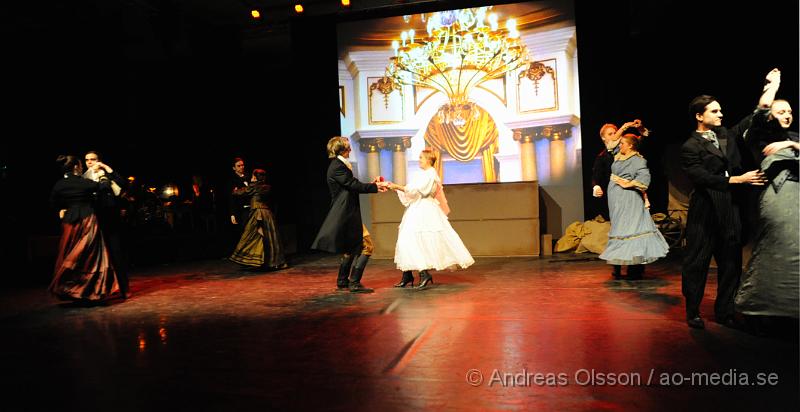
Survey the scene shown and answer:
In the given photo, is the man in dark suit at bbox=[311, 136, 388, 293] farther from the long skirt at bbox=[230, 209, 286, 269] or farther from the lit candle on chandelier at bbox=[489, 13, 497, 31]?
the lit candle on chandelier at bbox=[489, 13, 497, 31]

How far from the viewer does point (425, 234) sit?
512 centimetres

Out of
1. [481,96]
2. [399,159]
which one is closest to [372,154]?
[399,159]

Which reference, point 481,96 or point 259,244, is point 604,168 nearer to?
point 481,96

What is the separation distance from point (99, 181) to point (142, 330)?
1.91m

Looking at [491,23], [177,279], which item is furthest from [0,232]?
[491,23]

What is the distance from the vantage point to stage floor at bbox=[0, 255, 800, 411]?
2.26 metres

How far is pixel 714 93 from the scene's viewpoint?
6926 millimetres

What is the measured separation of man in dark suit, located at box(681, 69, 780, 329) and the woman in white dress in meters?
2.24

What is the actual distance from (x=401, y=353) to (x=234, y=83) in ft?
29.8

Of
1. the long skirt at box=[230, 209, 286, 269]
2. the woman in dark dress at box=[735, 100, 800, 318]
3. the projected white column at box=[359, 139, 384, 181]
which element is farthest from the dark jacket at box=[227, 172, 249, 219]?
the woman in dark dress at box=[735, 100, 800, 318]

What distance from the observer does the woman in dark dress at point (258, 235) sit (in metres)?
7.08

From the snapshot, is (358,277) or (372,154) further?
(372,154)

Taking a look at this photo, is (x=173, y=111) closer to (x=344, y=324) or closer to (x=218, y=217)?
(x=218, y=217)

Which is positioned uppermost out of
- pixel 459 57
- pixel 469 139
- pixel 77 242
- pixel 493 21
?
pixel 493 21
